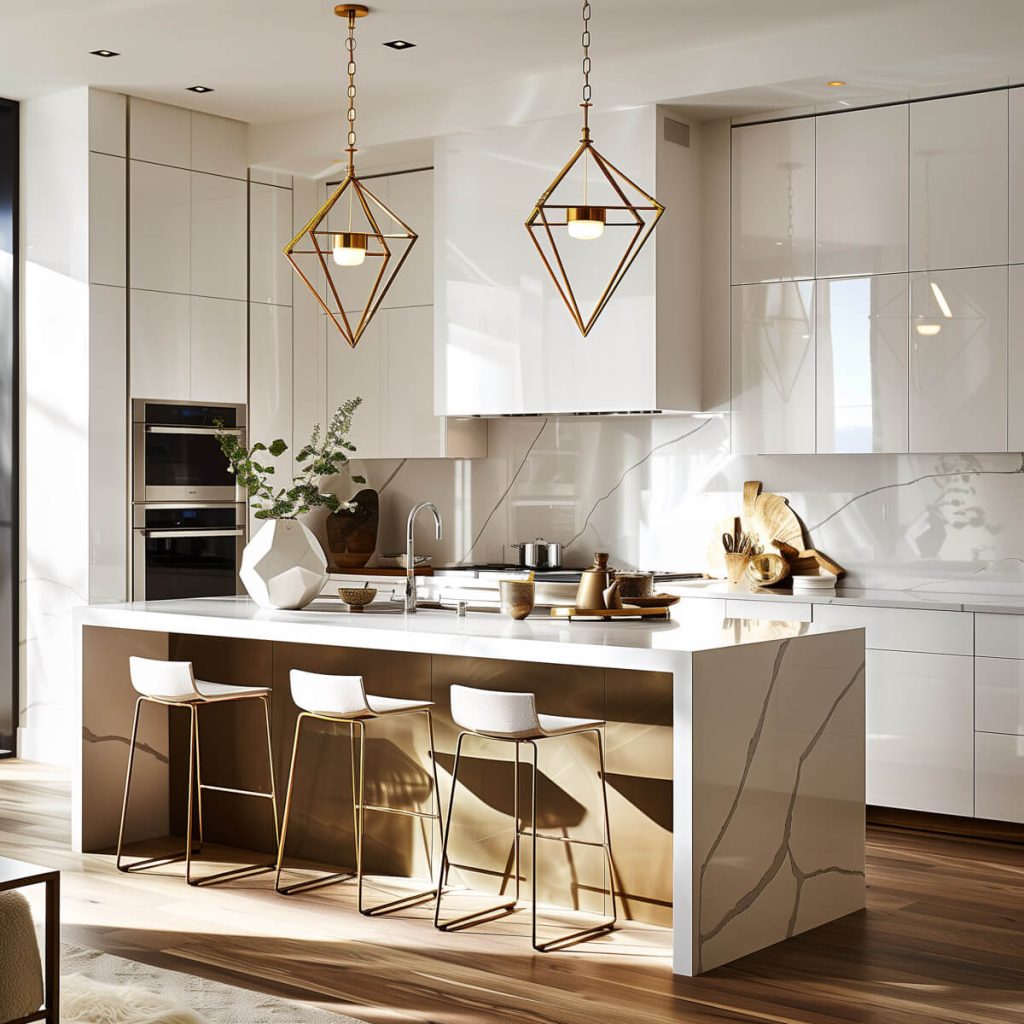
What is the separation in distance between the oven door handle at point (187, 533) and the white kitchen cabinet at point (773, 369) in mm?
2545

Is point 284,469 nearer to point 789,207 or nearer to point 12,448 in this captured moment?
point 12,448

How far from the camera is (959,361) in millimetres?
5590

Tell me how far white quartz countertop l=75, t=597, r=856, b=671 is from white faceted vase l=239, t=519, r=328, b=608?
6cm

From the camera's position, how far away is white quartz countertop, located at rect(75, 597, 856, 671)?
3865 mm

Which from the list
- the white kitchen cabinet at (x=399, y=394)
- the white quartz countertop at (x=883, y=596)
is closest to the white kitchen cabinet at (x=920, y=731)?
the white quartz countertop at (x=883, y=596)

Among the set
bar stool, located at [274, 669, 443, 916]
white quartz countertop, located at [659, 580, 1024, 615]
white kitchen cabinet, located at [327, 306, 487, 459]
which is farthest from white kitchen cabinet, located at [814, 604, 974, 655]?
white kitchen cabinet, located at [327, 306, 487, 459]

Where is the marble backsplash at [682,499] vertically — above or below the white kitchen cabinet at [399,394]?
below

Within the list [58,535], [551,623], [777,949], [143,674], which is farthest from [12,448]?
[777,949]

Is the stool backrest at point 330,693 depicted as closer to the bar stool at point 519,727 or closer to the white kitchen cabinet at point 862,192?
the bar stool at point 519,727

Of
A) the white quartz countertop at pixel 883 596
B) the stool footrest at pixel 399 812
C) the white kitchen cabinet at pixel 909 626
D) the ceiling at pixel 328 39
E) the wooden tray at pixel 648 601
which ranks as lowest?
the stool footrest at pixel 399 812

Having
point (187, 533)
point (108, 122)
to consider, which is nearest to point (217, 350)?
point (187, 533)

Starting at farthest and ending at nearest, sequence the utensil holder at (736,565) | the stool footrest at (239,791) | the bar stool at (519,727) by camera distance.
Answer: the utensil holder at (736,565), the stool footrest at (239,791), the bar stool at (519,727)

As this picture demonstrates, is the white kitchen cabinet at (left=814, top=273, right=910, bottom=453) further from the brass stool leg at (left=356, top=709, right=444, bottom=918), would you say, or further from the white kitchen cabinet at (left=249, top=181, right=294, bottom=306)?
the white kitchen cabinet at (left=249, top=181, right=294, bottom=306)

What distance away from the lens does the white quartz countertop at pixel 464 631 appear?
12.7 feet
